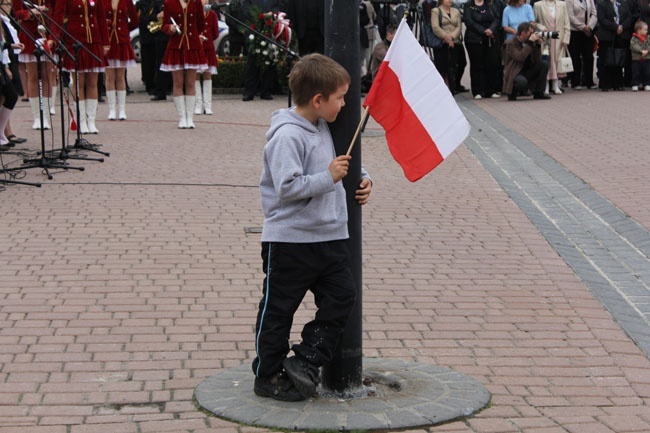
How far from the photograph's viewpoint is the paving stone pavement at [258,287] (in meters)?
4.95

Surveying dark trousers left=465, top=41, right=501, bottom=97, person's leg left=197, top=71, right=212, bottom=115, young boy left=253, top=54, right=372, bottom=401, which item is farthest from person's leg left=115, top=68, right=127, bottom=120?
young boy left=253, top=54, right=372, bottom=401

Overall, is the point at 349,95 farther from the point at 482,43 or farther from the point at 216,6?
the point at 482,43

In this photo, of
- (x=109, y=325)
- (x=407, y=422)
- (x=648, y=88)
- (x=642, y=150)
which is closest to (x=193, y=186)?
(x=109, y=325)

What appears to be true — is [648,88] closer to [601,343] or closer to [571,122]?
[571,122]

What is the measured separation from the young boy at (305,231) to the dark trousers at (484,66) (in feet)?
49.7

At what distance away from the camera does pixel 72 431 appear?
14.7 ft

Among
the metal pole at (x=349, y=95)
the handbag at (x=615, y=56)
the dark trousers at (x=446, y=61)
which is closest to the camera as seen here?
the metal pole at (x=349, y=95)

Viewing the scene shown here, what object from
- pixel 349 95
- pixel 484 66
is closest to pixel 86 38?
pixel 484 66

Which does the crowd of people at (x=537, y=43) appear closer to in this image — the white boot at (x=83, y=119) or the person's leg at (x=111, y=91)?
the person's leg at (x=111, y=91)

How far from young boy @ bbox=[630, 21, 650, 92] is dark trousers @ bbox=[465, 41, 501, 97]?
108 inches

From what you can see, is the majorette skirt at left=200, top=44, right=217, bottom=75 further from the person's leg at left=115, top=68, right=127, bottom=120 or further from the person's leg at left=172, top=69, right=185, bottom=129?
the person's leg at left=115, top=68, right=127, bottom=120

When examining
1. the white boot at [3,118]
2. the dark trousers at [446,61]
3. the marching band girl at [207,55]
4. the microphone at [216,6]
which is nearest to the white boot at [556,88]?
the dark trousers at [446,61]

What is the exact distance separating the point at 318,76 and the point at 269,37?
13321 millimetres

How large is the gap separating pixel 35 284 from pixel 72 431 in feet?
8.45
